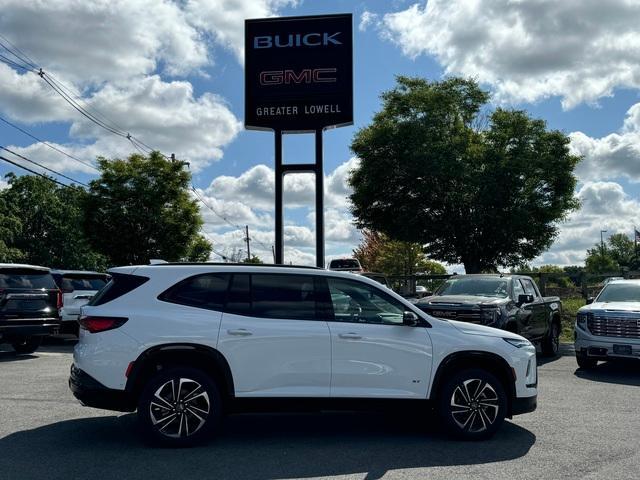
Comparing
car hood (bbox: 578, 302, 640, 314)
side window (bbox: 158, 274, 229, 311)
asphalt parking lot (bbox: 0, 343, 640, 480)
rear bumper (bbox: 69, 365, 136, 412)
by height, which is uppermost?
side window (bbox: 158, 274, 229, 311)

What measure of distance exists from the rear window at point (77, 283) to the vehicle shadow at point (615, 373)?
35.9ft

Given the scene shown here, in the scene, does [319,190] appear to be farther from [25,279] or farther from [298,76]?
[25,279]

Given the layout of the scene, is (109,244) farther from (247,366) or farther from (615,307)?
(247,366)

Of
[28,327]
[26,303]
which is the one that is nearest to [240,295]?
[28,327]

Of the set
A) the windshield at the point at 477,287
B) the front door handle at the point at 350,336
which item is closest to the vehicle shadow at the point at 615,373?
the windshield at the point at 477,287

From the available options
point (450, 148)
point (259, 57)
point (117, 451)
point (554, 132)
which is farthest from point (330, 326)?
point (554, 132)

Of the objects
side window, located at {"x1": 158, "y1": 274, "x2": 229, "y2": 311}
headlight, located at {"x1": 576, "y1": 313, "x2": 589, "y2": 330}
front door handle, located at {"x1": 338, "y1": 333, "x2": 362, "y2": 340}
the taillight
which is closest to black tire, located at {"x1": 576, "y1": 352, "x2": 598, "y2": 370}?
headlight, located at {"x1": 576, "y1": 313, "x2": 589, "y2": 330}

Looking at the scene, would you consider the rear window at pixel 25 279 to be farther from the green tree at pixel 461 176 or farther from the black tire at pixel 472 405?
the green tree at pixel 461 176

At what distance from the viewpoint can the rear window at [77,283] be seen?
1600cm

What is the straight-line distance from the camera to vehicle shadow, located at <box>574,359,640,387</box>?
11363mm

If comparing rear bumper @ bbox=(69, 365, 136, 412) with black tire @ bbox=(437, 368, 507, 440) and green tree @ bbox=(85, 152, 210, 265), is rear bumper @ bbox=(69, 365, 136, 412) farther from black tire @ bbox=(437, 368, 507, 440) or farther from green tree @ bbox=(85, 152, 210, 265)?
green tree @ bbox=(85, 152, 210, 265)

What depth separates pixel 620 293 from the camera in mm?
13508

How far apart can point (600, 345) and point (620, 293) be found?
1910 mm

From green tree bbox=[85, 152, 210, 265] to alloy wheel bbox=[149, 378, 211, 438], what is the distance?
2437 centimetres
